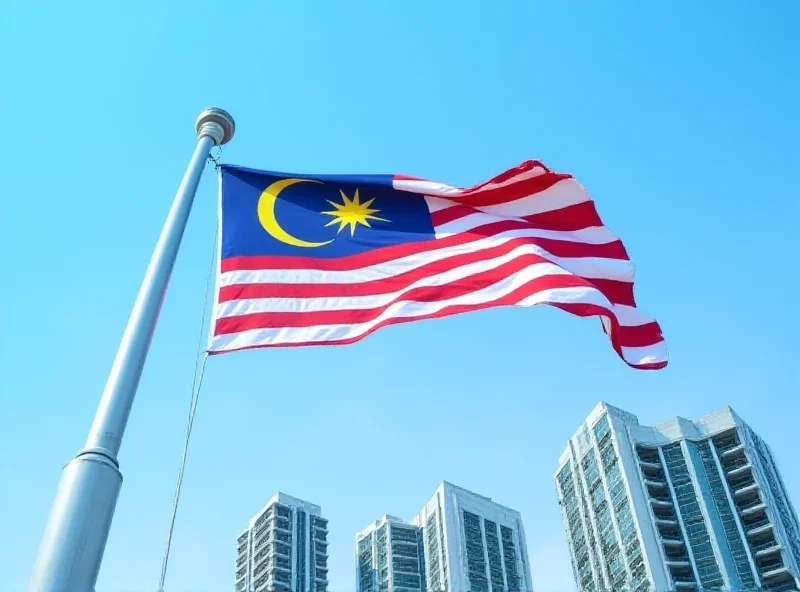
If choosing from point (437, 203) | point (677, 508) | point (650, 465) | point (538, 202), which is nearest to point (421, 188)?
point (437, 203)

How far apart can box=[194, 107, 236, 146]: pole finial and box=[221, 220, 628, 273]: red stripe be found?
1468 mm

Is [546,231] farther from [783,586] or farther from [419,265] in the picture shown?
[783,586]

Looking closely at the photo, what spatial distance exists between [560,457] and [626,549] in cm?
1902

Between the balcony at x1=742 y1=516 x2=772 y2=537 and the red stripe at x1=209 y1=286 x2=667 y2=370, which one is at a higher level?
the balcony at x1=742 y1=516 x2=772 y2=537

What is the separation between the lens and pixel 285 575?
11156cm

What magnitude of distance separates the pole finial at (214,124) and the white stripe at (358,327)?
215cm

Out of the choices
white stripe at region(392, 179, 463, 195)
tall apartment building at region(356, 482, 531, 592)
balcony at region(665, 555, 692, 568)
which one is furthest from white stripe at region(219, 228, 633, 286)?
tall apartment building at region(356, 482, 531, 592)

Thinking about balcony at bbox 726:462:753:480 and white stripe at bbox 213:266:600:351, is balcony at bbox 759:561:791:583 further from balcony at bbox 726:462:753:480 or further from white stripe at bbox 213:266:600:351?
white stripe at bbox 213:266:600:351

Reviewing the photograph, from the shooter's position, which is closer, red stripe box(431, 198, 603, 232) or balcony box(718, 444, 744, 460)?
red stripe box(431, 198, 603, 232)

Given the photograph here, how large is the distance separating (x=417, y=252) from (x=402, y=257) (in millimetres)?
265

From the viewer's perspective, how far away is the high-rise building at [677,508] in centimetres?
7250

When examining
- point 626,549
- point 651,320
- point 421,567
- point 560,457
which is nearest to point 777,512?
Result: point 626,549

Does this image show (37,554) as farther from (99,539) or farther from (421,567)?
(421,567)

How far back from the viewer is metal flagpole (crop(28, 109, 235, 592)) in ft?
14.4
